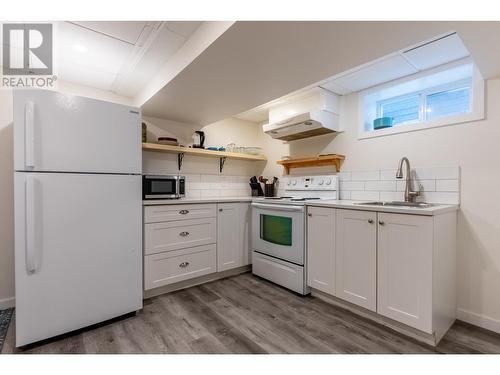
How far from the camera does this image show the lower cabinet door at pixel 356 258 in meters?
1.87

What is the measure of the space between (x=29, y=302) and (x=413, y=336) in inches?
101

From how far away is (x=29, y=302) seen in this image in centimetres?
155

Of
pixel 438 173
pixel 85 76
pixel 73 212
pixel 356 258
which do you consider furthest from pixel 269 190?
pixel 85 76

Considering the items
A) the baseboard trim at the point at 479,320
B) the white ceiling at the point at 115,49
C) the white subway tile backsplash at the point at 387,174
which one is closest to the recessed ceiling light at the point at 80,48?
the white ceiling at the point at 115,49

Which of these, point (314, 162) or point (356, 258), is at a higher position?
point (314, 162)

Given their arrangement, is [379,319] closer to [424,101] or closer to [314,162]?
[314,162]

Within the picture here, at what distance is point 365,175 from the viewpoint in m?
2.54

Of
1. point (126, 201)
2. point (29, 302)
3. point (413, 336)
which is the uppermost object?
point (126, 201)

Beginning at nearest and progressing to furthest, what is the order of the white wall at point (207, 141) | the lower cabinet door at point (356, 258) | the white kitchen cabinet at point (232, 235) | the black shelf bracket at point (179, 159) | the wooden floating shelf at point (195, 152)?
1. the lower cabinet door at point (356, 258)
2. the wooden floating shelf at point (195, 152)
3. the white kitchen cabinet at point (232, 235)
4. the white wall at point (207, 141)
5. the black shelf bracket at point (179, 159)

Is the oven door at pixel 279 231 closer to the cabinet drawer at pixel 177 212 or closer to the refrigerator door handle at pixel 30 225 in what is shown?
the cabinet drawer at pixel 177 212

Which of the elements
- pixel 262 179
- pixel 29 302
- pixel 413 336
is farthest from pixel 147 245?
pixel 413 336

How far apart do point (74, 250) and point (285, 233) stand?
181cm

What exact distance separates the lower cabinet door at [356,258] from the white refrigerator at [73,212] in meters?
1.71
